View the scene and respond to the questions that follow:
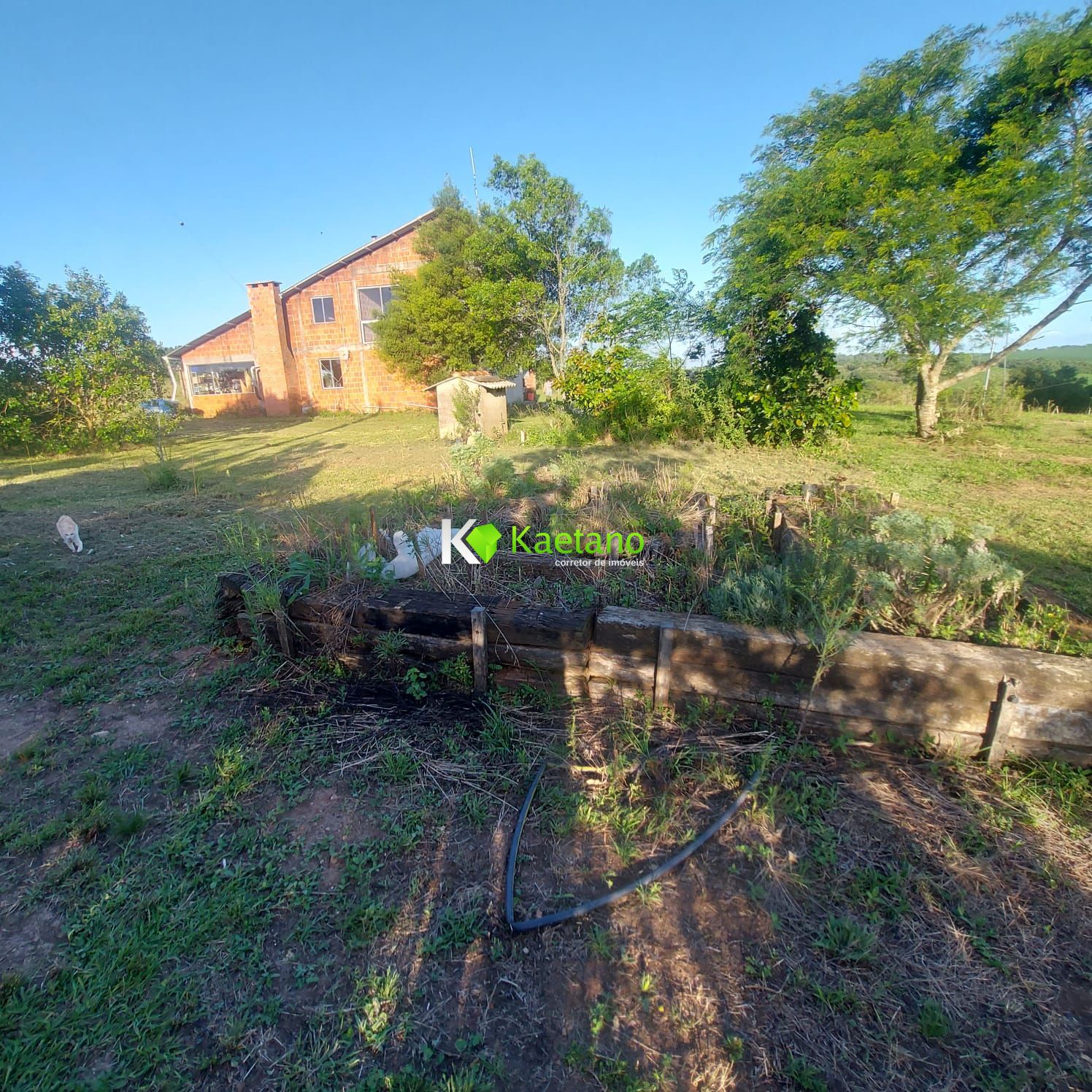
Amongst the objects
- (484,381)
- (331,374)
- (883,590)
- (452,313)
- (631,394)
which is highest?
(452,313)

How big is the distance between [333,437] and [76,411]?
515cm

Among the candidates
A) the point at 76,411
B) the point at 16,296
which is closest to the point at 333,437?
the point at 76,411

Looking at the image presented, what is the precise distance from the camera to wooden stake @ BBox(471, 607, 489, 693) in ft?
7.95

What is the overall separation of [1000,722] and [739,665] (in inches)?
35.9

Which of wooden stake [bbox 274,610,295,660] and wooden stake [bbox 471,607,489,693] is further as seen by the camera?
wooden stake [bbox 274,610,295,660]

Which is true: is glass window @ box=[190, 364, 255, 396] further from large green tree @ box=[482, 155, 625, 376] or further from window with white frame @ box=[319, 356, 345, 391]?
large green tree @ box=[482, 155, 625, 376]

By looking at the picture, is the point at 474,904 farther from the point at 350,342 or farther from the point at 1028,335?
the point at 350,342

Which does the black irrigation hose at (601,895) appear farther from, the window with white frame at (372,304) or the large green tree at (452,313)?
the window with white frame at (372,304)

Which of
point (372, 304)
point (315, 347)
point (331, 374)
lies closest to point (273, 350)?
point (315, 347)

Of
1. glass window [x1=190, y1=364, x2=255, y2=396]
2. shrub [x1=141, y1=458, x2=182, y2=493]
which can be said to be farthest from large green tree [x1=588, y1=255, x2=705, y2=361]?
glass window [x1=190, y1=364, x2=255, y2=396]

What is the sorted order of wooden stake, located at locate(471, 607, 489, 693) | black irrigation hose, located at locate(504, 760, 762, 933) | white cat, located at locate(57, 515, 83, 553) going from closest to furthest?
black irrigation hose, located at locate(504, 760, 762, 933), wooden stake, located at locate(471, 607, 489, 693), white cat, located at locate(57, 515, 83, 553)

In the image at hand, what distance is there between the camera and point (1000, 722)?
6.39ft

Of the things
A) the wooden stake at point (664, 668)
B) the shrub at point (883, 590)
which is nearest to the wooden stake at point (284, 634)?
the wooden stake at point (664, 668)

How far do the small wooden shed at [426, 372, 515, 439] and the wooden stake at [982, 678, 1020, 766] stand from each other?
10.7 m
